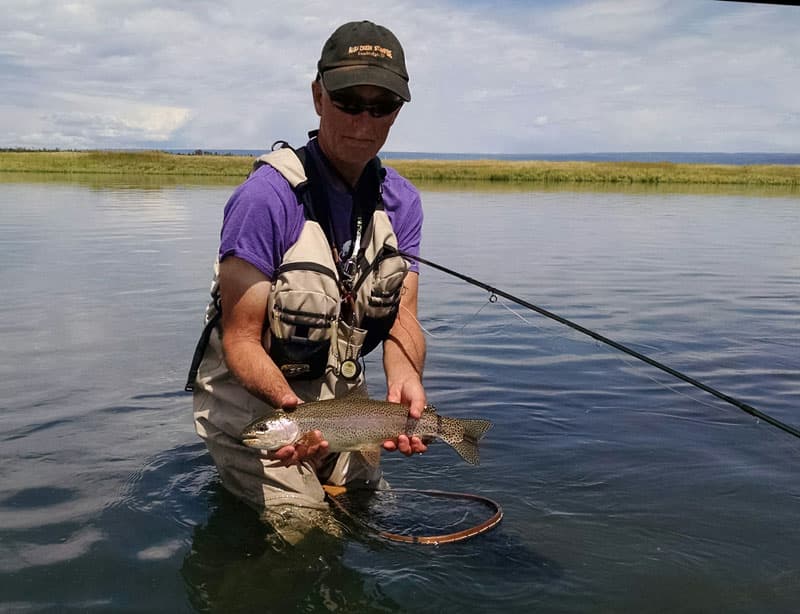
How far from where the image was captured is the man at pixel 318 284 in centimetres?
432

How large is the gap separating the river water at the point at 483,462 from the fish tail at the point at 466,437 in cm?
71

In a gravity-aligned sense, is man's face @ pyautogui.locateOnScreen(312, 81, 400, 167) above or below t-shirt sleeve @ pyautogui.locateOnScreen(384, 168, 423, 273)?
above

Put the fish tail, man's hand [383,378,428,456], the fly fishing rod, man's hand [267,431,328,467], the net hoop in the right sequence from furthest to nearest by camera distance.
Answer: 1. the net hoop
2. the fish tail
3. man's hand [383,378,428,456]
4. man's hand [267,431,328,467]
5. the fly fishing rod

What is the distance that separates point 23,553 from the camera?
16.0 ft

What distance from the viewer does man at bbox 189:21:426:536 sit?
432 cm

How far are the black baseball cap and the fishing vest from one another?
1.89 ft

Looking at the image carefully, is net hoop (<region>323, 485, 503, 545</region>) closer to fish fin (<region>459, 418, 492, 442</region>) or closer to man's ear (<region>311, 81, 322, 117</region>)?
fish fin (<region>459, 418, 492, 442</region>)

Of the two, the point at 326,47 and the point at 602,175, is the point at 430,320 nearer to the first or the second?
the point at 326,47

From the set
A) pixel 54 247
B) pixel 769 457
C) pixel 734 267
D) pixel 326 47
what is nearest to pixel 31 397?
pixel 326 47

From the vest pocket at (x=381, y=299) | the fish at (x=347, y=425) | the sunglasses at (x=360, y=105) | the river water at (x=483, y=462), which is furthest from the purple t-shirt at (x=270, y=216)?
the river water at (x=483, y=462)

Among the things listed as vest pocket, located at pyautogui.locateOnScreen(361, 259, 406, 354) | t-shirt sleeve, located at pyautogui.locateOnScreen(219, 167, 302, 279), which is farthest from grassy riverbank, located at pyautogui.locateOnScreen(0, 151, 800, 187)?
t-shirt sleeve, located at pyautogui.locateOnScreen(219, 167, 302, 279)

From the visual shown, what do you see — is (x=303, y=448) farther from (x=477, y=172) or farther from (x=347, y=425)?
(x=477, y=172)

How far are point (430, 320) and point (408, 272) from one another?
684 cm

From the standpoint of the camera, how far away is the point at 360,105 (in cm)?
439
